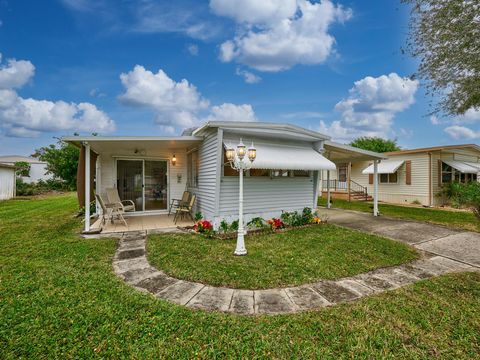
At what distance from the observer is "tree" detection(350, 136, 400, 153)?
110ft

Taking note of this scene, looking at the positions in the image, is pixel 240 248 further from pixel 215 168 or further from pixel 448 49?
pixel 448 49

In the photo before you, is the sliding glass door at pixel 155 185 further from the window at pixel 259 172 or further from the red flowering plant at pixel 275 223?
the red flowering plant at pixel 275 223

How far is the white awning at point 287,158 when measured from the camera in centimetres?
704

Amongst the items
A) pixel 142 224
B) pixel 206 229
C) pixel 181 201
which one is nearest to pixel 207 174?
pixel 206 229

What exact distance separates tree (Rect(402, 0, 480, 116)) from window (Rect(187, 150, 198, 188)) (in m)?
8.42

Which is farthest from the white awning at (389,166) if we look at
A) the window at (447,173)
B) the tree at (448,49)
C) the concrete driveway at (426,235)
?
the tree at (448,49)

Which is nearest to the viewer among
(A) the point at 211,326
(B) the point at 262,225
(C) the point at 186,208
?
(A) the point at 211,326

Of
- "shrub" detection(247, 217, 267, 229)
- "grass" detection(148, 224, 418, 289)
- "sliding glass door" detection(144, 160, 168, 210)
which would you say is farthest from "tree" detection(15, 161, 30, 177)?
"shrub" detection(247, 217, 267, 229)

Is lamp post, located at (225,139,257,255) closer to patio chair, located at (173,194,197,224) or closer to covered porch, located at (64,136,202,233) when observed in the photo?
patio chair, located at (173,194,197,224)

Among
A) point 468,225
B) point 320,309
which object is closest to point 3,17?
point 320,309

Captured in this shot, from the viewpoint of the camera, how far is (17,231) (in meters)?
7.56

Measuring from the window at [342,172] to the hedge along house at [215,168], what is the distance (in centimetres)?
898

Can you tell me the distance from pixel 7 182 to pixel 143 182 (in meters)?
15.2

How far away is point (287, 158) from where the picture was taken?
7.65m
